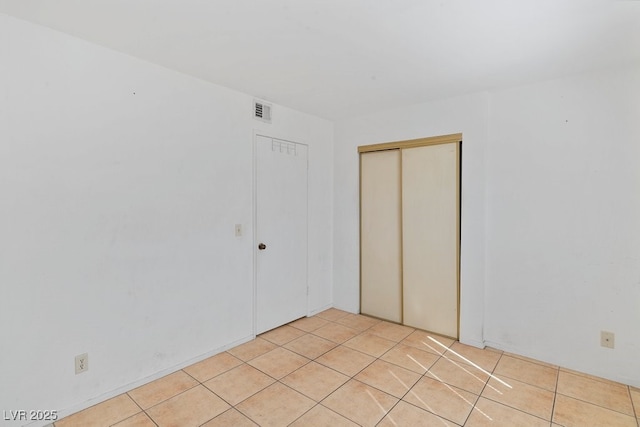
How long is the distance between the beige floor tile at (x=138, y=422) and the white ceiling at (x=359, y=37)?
2445 mm

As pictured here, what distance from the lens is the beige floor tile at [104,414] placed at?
2.01m

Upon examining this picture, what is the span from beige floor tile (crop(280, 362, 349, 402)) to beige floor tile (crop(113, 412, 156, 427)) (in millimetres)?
914

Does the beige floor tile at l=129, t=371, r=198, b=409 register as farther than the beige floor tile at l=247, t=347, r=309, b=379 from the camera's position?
No

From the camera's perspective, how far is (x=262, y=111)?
10.8 feet

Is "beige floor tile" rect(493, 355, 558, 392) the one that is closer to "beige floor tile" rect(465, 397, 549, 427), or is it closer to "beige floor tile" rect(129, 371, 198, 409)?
"beige floor tile" rect(465, 397, 549, 427)

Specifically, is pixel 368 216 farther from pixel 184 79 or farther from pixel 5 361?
pixel 5 361

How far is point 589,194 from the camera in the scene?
2605mm

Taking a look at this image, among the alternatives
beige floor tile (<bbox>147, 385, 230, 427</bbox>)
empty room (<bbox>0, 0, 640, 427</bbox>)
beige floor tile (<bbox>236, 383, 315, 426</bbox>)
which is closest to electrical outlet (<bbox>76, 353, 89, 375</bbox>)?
empty room (<bbox>0, 0, 640, 427</bbox>)

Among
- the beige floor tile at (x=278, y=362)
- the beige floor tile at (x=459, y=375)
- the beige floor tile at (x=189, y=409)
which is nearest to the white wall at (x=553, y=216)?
the beige floor tile at (x=459, y=375)

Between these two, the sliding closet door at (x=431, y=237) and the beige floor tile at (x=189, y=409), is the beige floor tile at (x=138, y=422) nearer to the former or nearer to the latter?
the beige floor tile at (x=189, y=409)

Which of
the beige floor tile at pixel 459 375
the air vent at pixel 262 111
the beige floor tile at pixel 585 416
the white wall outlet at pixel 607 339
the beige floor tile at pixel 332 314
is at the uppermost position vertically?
the air vent at pixel 262 111

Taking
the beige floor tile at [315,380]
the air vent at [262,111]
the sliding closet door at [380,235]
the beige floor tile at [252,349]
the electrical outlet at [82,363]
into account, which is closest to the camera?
the electrical outlet at [82,363]

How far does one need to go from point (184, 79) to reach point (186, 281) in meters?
1.68

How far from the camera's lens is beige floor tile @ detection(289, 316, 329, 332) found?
357 cm
